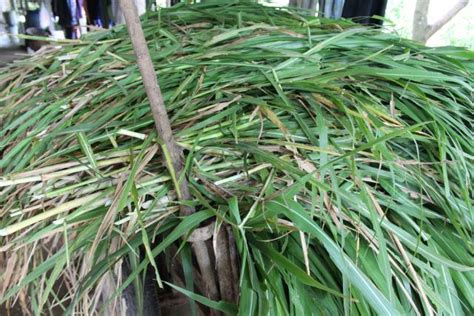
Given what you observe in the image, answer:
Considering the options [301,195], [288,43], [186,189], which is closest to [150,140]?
[186,189]

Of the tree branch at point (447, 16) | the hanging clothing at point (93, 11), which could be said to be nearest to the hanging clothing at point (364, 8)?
the tree branch at point (447, 16)

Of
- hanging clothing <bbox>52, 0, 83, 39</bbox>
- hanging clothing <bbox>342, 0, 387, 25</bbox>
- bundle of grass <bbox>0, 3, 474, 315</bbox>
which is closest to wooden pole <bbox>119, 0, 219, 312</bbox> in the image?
bundle of grass <bbox>0, 3, 474, 315</bbox>

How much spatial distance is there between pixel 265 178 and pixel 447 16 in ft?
11.3

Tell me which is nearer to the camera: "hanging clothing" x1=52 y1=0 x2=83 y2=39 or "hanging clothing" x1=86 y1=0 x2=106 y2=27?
"hanging clothing" x1=86 y1=0 x2=106 y2=27

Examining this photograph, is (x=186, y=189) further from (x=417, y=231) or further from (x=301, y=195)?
(x=417, y=231)

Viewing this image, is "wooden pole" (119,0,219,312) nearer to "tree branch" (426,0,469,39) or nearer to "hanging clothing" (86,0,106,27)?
"tree branch" (426,0,469,39)

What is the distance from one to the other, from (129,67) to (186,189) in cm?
31

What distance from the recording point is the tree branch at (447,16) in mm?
3152

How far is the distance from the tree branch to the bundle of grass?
291 cm

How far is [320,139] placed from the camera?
576mm

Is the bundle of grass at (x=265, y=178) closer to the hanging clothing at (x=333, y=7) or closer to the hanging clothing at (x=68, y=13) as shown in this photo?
the hanging clothing at (x=333, y=7)

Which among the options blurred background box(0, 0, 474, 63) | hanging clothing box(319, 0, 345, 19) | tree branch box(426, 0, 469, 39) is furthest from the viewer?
tree branch box(426, 0, 469, 39)

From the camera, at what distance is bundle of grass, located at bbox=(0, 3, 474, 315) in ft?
1.71

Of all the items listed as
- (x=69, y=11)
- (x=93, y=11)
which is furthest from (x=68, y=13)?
(x=93, y=11)
